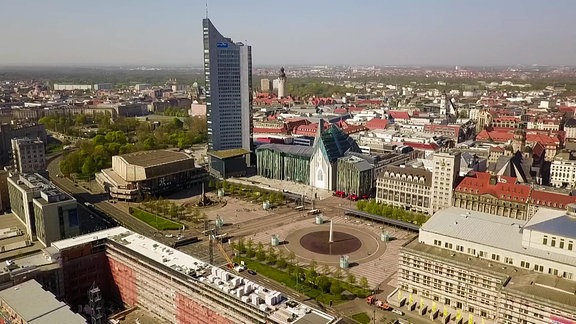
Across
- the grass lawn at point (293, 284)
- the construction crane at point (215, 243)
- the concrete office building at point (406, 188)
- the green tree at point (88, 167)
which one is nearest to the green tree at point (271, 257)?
the grass lawn at point (293, 284)

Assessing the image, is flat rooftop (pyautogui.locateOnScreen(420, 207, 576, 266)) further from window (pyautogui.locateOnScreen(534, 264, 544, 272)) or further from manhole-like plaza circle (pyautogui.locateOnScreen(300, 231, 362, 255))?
manhole-like plaza circle (pyautogui.locateOnScreen(300, 231, 362, 255))

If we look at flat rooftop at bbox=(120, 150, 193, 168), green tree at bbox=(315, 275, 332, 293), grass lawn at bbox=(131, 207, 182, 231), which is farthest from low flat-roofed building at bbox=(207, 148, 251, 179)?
green tree at bbox=(315, 275, 332, 293)

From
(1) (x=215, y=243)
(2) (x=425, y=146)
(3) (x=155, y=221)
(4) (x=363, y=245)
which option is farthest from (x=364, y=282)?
(2) (x=425, y=146)

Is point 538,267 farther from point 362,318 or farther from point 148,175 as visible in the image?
point 148,175

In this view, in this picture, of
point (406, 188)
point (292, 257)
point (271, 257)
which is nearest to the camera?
point (292, 257)

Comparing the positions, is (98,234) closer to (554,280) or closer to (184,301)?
(184,301)

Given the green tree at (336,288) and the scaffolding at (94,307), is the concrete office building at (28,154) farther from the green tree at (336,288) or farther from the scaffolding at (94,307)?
the green tree at (336,288)
